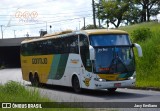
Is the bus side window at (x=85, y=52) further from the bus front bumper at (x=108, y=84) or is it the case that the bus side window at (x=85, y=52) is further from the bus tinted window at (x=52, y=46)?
the bus front bumper at (x=108, y=84)

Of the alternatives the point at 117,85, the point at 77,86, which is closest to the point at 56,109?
the point at 117,85

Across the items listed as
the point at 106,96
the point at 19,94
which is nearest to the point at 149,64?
the point at 106,96

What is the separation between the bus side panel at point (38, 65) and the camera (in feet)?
87.2

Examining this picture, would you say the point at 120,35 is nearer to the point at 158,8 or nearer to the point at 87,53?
the point at 87,53

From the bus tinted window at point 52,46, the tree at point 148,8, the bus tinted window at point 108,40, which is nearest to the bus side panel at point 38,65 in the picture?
the bus tinted window at point 52,46

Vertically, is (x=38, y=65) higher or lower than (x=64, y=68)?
lower

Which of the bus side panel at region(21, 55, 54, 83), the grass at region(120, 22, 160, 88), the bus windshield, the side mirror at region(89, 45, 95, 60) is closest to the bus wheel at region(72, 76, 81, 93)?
the bus windshield

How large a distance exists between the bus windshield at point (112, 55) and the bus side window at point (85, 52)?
437mm

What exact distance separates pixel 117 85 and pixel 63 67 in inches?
199

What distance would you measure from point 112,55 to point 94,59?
903 millimetres

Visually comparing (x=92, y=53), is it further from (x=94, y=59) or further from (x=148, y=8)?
(x=148, y=8)

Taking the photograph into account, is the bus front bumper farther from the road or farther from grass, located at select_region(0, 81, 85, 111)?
grass, located at select_region(0, 81, 85, 111)

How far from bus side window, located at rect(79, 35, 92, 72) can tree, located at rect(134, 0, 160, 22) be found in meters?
69.0

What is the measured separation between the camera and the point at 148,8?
90812 mm
